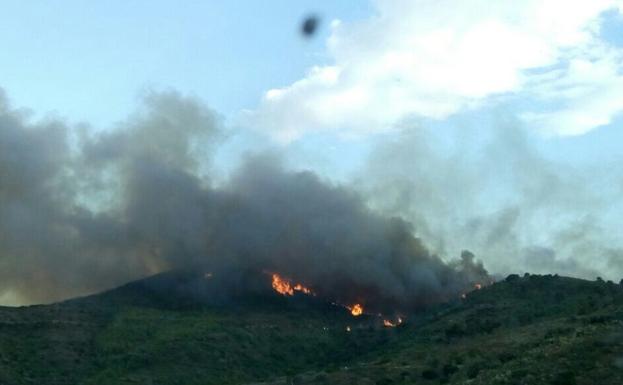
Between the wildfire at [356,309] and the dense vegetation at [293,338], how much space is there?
230 inches

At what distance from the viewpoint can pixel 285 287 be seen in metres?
137

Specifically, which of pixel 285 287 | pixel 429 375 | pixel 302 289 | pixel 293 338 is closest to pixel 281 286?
pixel 285 287

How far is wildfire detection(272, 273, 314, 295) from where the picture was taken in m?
135

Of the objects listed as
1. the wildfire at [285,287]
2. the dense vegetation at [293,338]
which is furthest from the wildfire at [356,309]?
the wildfire at [285,287]

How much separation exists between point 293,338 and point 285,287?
98.2ft

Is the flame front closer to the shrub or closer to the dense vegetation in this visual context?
the dense vegetation

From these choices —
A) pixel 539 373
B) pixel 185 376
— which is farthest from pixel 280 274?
pixel 539 373

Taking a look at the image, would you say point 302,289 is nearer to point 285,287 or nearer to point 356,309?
point 285,287

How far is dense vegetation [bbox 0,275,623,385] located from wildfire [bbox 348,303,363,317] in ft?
19.2

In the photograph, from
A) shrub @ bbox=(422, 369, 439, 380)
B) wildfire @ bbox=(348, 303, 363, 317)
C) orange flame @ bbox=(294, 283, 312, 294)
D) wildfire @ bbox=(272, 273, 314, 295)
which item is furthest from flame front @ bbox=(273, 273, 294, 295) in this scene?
shrub @ bbox=(422, 369, 439, 380)

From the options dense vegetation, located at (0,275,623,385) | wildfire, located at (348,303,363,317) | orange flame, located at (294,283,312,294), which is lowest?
dense vegetation, located at (0,275,623,385)

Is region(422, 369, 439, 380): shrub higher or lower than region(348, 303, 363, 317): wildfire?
lower

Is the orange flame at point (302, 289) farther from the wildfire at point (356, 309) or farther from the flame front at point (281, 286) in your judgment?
the wildfire at point (356, 309)

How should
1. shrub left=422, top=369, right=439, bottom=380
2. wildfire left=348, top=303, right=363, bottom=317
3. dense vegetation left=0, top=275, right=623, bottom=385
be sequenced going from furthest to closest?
wildfire left=348, top=303, right=363, bottom=317 < dense vegetation left=0, top=275, right=623, bottom=385 < shrub left=422, top=369, right=439, bottom=380
